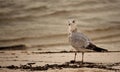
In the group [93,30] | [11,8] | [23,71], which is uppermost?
[11,8]

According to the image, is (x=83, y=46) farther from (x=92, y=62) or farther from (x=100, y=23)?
(x=100, y=23)

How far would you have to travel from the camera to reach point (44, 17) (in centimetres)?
1478

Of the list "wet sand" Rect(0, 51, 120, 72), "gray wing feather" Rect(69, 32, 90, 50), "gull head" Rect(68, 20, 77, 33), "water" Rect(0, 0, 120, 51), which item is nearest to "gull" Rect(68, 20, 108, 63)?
"gray wing feather" Rect(69, 32, 90, 50)

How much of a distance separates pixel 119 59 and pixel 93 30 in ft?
20.1

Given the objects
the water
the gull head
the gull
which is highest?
the water

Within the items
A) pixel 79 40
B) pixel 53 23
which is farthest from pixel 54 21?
pixel 79 40

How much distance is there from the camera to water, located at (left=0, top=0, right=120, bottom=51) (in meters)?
13.1

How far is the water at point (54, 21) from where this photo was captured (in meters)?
13.1

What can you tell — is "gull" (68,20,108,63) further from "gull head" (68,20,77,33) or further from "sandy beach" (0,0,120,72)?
"sandy beach" (0,0,120,72)

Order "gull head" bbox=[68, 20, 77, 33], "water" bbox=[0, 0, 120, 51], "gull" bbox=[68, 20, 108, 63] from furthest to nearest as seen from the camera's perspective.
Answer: "water" bbox=[0, 0, 120, 51]
"gull head" bbox=[68, 20, 77, 33]
"gull" bbox=[68, 20, 108, 63]

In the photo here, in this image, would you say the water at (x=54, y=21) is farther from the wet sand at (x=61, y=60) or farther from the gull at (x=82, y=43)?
the gull at (x=82, y=43)

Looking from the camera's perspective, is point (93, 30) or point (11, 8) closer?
point (93, 30)

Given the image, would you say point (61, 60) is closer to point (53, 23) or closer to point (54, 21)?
point (53, 23)

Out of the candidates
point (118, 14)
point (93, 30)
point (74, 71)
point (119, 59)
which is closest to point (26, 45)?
point (93, 30)
